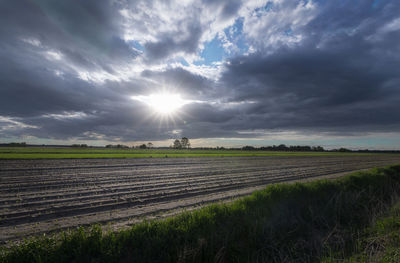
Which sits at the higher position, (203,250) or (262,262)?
(203,250)

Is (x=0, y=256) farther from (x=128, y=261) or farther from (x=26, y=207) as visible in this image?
(x=26, y=207)

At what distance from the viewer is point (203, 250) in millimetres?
6406

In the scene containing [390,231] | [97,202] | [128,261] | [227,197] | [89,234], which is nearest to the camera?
[128,261]

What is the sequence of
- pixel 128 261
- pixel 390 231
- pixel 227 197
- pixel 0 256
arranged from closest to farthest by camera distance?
1. pixel 0 256
2. pixel 128 261
3. pixel 390 231
4. pixel 227 197

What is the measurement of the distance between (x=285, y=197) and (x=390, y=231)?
14.5 feet

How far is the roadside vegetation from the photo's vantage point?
5113 millimetres

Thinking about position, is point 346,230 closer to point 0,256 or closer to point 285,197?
point 285,197

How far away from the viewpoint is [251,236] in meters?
7.72

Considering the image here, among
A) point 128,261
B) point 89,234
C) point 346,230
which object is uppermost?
point 89,234

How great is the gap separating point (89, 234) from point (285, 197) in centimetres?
920

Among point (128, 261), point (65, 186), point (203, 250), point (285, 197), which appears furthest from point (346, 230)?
point (65, 186)

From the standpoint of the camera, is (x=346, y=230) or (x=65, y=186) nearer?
(x=346, y=230)

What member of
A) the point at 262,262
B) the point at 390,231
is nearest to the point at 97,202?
the point at 262,262

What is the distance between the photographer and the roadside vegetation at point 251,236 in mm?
5113
